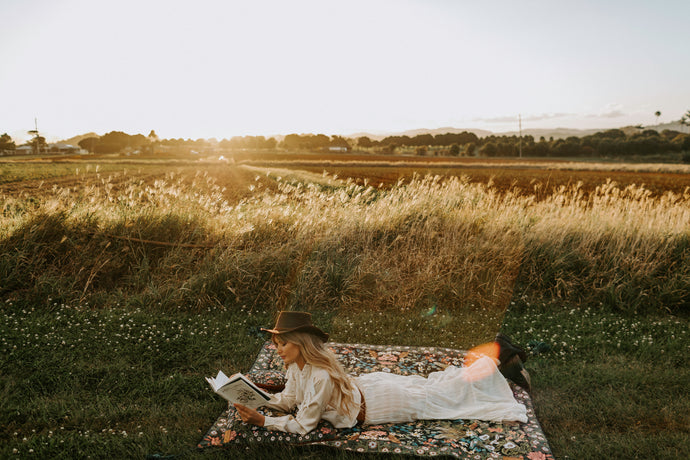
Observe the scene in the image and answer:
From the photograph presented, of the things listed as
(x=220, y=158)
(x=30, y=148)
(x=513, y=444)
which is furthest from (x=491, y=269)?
(x=220, y=158)

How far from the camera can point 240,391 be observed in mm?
3311

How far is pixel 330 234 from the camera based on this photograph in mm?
7719

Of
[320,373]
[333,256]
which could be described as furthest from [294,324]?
[333,256]

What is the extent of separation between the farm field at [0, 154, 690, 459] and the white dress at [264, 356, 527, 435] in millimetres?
328

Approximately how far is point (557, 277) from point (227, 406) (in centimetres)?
532

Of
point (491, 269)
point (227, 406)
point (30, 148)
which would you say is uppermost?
point (30, 148)

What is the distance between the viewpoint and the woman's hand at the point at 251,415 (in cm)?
332

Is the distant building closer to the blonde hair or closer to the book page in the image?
the book page

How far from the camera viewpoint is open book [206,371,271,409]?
126 inches

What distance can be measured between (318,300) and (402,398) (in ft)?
10.2

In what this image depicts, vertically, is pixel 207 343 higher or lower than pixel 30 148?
lower

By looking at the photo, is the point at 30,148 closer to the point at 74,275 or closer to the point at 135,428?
the point at 74,275

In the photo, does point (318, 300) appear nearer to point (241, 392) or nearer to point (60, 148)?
point (241, 392)

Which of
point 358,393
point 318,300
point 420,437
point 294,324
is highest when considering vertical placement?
point 294,324
